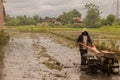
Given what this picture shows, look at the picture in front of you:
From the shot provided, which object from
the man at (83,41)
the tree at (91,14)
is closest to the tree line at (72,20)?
the tree at (91,14)

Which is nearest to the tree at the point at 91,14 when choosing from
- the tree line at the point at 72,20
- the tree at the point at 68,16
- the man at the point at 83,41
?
the tree line at the point at 72,20

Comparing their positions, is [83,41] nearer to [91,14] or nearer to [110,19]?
[110,19]

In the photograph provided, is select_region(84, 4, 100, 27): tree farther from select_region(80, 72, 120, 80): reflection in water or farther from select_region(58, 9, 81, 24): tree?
select_region(80, 72, 120, 80): reflection in water

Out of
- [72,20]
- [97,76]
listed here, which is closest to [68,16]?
[72,20]

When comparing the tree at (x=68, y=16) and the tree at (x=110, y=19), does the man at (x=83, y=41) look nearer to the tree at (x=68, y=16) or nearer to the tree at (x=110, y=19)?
the tree at (x=110, y=19)

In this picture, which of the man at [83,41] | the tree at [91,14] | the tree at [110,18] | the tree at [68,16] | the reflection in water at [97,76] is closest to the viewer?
the reflection in water at [97,76]

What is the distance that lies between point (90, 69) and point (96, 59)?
503 mm

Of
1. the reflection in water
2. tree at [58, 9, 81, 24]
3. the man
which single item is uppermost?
tree at [58, 9, 81, 24]

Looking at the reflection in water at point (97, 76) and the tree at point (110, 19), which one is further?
the tree at point (110, 19)

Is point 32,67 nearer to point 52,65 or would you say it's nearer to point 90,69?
point 52,65

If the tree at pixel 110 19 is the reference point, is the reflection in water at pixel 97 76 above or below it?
below

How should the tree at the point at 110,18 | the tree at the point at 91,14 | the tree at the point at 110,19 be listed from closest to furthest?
the tree at the point at 110,18 < the tree at the point at 110,19 < the tree at the point at 91,14

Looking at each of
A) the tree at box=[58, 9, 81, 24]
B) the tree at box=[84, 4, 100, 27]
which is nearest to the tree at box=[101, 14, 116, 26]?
the tree at box=[84, 4, 100, 27]

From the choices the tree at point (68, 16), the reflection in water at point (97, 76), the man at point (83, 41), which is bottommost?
the reflection in water at point (97, 76)
